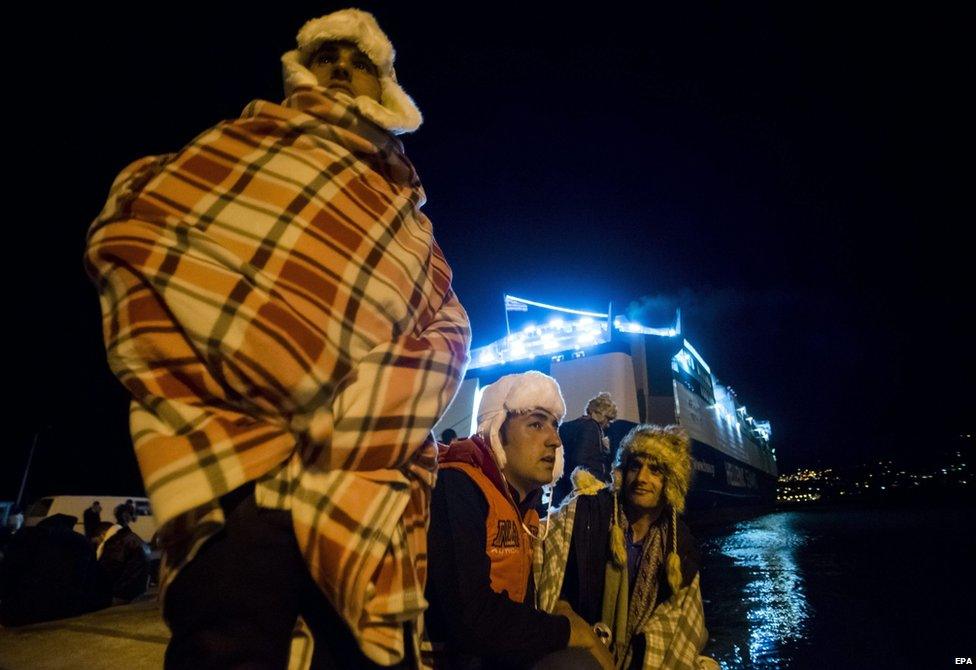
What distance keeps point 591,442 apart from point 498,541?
194 inches

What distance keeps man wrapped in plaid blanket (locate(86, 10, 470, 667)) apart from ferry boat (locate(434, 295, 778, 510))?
16488mm

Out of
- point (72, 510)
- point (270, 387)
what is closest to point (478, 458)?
point (270, 387)

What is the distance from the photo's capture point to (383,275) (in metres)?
0.88

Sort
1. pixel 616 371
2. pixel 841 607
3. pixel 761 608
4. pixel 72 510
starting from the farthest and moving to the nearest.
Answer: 1. pixel 616 371
2. pixel 72 510
3. pixel 761 608
4. pixel 841 607

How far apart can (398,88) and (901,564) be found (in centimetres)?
1188

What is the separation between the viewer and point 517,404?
2.33m

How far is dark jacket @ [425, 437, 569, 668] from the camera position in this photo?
1.33 m

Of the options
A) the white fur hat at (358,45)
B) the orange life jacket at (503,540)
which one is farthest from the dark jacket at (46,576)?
the white fur hat at (358,45)

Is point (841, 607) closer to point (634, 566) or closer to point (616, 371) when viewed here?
point (634, 566)

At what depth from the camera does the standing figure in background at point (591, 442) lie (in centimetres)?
636

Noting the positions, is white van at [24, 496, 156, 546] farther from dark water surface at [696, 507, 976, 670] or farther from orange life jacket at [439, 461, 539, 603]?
orange life jacket at [439, 461, 539, 603]

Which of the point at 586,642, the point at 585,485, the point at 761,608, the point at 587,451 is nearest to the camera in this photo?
the point at 586,642

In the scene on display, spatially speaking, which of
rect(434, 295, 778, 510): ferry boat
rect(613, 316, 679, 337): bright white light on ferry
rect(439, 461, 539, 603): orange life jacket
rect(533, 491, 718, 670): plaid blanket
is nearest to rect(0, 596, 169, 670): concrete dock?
rect(533, 491, 718, 670): plaid blanket

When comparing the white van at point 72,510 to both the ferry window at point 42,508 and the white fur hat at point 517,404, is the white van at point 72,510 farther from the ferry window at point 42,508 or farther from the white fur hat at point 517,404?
the white fur hat at point 517,404
